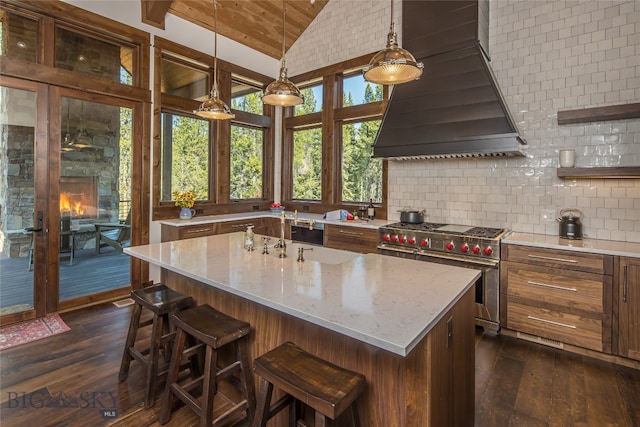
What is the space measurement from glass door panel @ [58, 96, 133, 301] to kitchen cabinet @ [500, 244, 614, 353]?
4.41 m

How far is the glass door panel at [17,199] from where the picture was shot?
3195 millimetres

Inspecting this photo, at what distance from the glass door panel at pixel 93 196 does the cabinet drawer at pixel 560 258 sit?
4414 mm

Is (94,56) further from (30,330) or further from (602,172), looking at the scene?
(602,172)

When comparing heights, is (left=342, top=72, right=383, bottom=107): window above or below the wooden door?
above

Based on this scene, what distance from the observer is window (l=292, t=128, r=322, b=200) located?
547 cm

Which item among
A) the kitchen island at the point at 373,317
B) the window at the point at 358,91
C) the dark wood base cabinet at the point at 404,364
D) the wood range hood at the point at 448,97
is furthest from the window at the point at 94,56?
the dark wood base cabinet at the point at 404,364

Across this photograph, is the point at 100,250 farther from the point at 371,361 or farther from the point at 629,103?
the point at 629,103

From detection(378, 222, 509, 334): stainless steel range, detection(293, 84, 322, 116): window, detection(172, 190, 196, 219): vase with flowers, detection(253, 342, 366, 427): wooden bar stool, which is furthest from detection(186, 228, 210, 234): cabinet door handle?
detection(253, 342, 366, 427): wooden bar stool

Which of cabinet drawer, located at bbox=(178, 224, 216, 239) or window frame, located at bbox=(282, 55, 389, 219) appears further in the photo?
window frame, located at bbox=(282, 55, 389, 219)

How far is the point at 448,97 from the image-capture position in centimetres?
355

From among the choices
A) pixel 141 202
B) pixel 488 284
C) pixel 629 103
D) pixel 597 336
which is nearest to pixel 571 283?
pixel 597 336

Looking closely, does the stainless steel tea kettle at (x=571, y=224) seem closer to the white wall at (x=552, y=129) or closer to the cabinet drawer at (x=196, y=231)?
the white wall at (x=552, y=129)

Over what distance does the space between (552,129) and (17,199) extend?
18.3 feet

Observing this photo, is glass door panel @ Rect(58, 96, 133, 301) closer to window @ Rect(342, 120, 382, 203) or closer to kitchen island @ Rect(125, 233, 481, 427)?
kitchen island @ Rect(125, 233, 481, 427)
